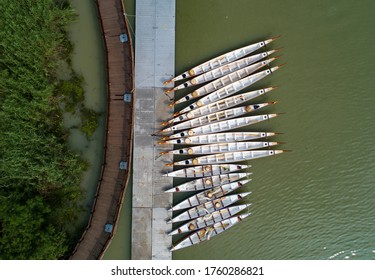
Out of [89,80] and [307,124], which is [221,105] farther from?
[89,80]

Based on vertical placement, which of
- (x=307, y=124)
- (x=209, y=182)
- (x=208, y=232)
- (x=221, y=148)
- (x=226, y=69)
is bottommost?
(x=208, y=232)

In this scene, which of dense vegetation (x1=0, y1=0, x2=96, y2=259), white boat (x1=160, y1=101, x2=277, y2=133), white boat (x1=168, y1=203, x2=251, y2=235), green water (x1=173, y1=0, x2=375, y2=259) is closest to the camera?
dense vegetation (x1=0, y1=0, x2=96, y2=259)

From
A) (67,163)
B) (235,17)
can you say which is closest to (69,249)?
(67,163)

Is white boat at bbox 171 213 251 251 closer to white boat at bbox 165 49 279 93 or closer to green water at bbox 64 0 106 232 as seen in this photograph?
green water at bbox 64 0 106 232

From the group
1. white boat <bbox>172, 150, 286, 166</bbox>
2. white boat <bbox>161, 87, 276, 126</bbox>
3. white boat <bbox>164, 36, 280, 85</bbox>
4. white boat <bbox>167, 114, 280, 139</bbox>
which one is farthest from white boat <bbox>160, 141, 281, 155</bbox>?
white boat <bbox>164, 36, 280, 85</bbox>

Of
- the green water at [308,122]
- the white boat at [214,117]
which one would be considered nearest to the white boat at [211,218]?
the green water at [308,122]

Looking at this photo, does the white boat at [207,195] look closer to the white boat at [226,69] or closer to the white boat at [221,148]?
the white boat at [221,148]

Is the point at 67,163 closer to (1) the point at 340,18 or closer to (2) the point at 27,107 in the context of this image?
(2) the point at 27,107

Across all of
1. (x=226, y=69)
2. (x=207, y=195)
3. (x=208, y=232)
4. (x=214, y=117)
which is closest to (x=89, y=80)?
(x=214, y=117)
